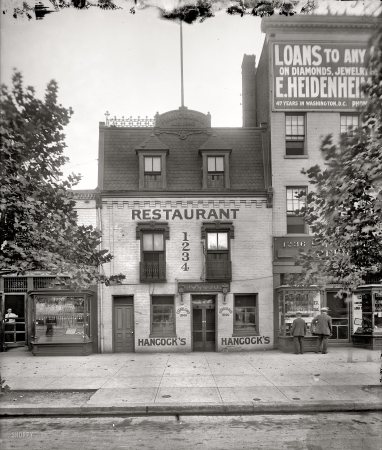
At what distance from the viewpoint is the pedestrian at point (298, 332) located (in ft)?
51.4

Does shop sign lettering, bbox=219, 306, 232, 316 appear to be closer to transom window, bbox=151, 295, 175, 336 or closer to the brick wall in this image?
the brick wall

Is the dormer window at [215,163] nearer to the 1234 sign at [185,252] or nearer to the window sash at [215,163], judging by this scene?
the window sash at [215,163]

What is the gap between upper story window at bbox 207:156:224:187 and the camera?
17888mm

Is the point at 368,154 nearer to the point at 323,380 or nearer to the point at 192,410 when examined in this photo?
the point at 192,410

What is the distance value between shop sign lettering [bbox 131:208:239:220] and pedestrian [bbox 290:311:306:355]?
16.0 ft

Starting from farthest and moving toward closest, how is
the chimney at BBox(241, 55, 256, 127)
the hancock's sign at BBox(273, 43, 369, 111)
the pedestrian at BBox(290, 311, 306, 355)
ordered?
the chimney at BBox(241, 55, 256, 127) → the pedestrian at BBox(290, 311, 306, 355) → the hancock's sign at BBox(273, 43, 369, 111)

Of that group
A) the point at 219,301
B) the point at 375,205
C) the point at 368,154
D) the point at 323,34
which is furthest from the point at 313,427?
the point at 219,301

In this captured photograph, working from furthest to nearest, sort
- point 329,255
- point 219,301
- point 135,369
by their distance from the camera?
point 219,301 < point 135,369 < point 329,255

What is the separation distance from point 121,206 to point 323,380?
10.2 meters

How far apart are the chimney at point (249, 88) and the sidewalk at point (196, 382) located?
457 inches

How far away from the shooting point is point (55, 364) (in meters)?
14.3

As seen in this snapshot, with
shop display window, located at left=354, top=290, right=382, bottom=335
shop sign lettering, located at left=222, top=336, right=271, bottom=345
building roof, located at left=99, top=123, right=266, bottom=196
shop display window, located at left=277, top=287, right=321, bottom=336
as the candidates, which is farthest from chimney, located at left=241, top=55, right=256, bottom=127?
shop sign lettering, located at left=222, top=336, right=271, bottom=345

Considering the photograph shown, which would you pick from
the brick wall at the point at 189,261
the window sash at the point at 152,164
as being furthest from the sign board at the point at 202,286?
the window sash at the point at 152,164

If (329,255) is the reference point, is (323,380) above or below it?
below
